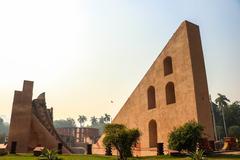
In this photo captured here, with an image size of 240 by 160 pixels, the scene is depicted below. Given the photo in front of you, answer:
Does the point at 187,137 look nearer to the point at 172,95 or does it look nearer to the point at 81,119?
the point at 172,95

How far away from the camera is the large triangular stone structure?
2338 cm

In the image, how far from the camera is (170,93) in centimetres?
2756

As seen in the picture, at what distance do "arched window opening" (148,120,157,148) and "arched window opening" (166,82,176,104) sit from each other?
3118 millimetres

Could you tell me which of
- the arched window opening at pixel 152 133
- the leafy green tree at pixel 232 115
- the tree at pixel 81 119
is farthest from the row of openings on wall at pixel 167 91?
the tree at pixel 81 119

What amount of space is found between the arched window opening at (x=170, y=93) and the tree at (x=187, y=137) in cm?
796

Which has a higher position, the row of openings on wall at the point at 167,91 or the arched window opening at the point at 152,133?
the row of openings on wall at the point at 167,91

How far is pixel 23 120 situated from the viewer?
103 feet

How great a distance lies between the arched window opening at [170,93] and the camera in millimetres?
27202

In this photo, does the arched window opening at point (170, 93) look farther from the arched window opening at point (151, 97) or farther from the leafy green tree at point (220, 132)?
the leafy green tree at point (220, 132)

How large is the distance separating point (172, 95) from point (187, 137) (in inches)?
368

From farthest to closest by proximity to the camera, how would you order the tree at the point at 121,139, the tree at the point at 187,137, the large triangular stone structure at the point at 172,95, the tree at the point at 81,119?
the tree at the point at 81,119
the large triangular stone structure at the point at 172,95
the tree at the point at 121,139
the tree at the point at 187,137

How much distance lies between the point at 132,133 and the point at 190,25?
13395 millimetres

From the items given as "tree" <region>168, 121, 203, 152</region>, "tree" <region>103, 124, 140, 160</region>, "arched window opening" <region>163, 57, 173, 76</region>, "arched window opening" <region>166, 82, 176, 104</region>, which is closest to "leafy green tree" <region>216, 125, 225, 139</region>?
"arched window opening" <region>166, 82, 176, 104</region>

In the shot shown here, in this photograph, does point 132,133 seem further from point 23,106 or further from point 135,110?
point 23,106
